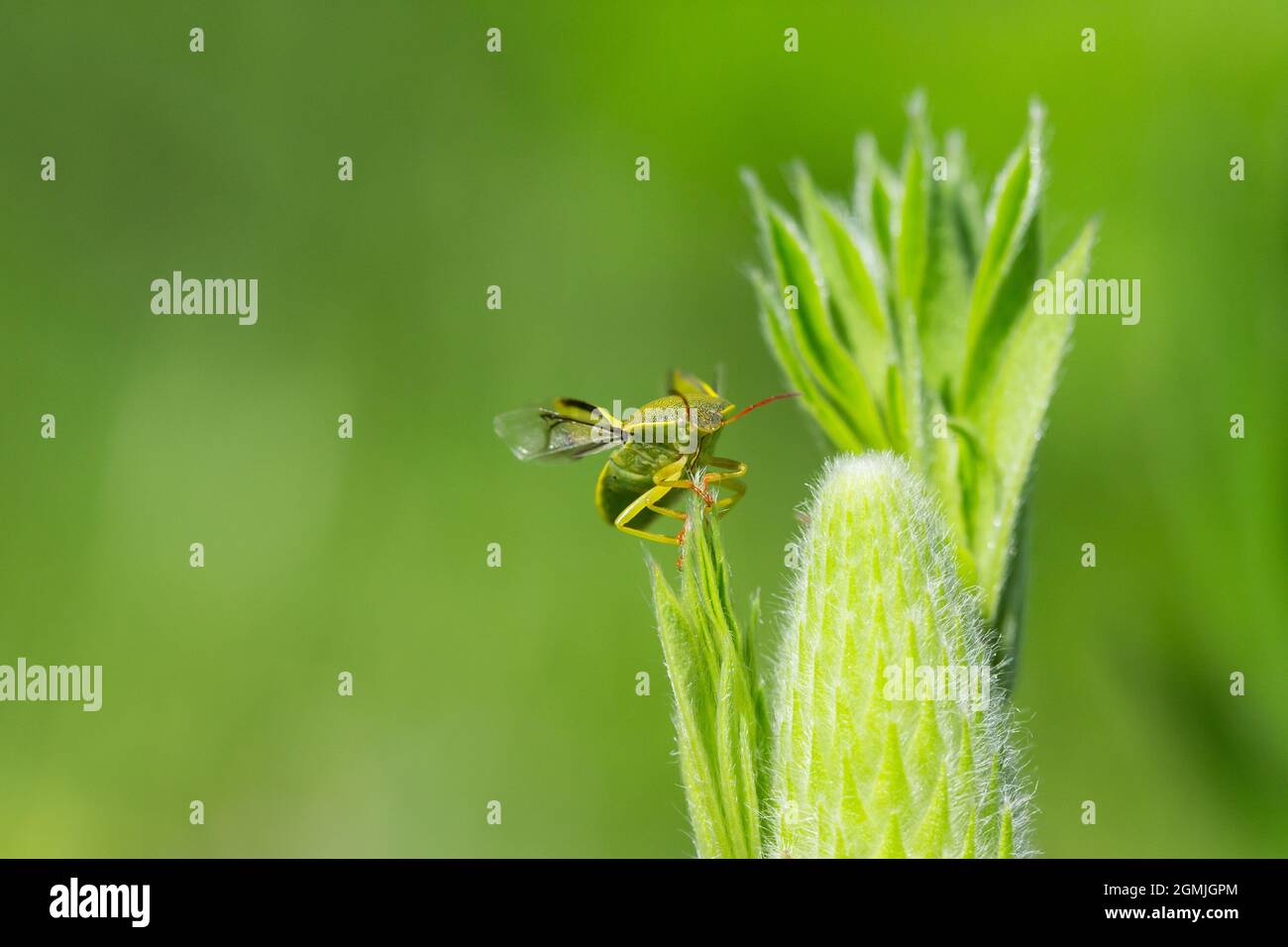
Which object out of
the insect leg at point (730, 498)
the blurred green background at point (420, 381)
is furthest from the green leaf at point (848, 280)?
the blurred green background at point (420, 381)

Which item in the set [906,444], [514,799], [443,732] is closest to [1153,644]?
[906,444]

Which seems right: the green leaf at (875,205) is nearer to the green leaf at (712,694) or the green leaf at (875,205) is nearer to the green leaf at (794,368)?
the green leaf at (794,368)

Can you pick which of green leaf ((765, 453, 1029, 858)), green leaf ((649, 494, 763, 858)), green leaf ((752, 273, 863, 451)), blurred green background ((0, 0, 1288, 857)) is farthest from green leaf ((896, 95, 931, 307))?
blurred green background ((0, 0, 1288, 857))

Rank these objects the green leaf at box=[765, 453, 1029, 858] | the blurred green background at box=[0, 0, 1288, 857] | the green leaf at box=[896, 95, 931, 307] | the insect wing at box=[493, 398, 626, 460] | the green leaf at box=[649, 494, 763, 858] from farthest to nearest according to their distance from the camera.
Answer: the blurred green background at box=[0, 0, 1288, 857] → the insect wing at box=[493, 398, 626, 460] → the green leaf at box=[896, 95, 931, 307] → the green leaf at box=[649, 494, 763, 858] → the green leaf at box=[765, 453, 1029, 858]

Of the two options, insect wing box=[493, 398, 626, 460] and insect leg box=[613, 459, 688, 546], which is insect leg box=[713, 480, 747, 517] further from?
insect wing box=[493, 398, 626, 460]

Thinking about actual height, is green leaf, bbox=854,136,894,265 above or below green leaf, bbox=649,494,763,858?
above

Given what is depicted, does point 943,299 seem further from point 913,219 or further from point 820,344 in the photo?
point 820,344

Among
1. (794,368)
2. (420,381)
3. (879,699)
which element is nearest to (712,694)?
(879,699)
